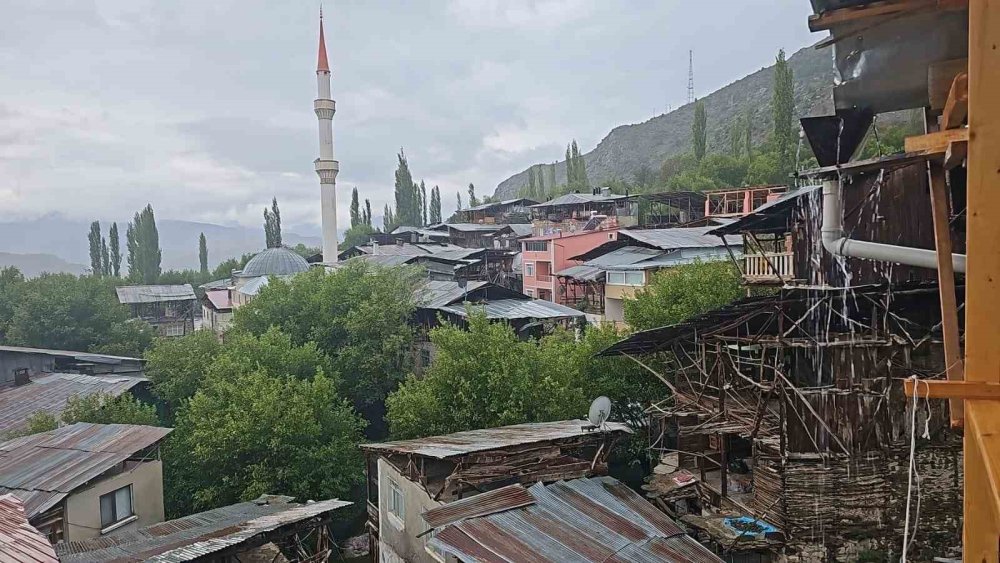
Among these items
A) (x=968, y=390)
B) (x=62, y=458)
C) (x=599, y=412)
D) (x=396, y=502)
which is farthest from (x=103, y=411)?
(x=968, y=390)

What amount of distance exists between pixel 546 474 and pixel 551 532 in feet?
8.42

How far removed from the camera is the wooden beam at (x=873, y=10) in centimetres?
350

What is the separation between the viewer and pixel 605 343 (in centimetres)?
2188

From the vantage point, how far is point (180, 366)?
26.9 meters

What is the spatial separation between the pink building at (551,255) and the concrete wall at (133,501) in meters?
25.9

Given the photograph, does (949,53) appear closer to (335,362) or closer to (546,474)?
(546,474)

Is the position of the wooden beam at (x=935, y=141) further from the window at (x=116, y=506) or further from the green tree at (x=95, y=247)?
the green tree at (x=95, y=247)

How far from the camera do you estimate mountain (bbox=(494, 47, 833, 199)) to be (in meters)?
95.9

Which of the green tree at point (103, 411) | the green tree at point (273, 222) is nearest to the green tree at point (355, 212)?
the green tree at point (273, 222)

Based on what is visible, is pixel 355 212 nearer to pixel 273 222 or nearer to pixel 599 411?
pixel 273 222

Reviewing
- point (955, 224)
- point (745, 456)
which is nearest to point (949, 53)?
point (955, 224)

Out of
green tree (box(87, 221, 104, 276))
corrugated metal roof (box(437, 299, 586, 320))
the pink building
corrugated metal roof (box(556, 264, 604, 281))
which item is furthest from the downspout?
green tree (box(87, 221, 104, 276))

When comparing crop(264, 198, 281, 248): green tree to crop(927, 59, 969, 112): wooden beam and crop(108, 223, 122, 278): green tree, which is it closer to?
crop(108, 223, 122, 278): green tree

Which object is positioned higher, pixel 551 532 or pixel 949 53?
pixel 949 53
